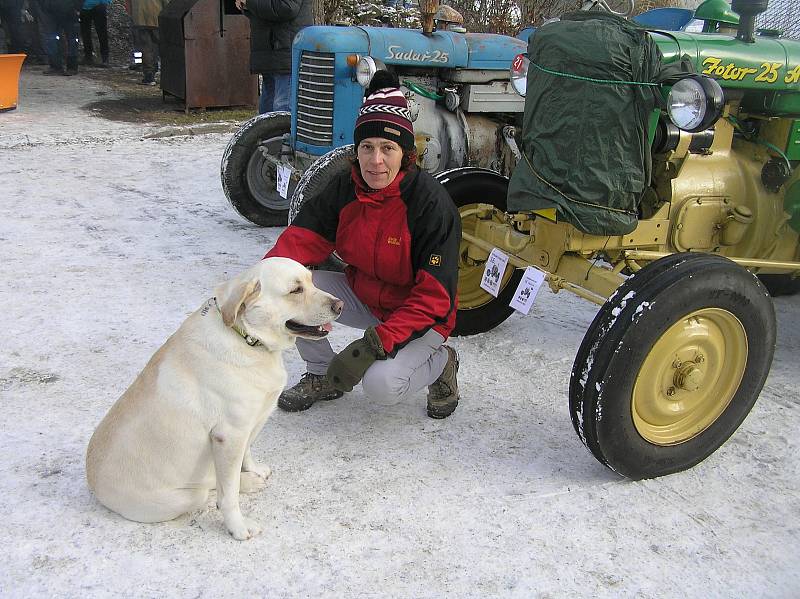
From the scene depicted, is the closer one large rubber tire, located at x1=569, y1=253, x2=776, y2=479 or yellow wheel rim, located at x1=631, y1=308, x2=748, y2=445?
large rubber tire, located at x1=569, y1=253, x2=776, y2=479

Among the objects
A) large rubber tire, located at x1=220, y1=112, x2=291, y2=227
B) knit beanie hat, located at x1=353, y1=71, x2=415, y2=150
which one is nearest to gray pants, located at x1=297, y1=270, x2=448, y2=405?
knit beanie hat, located at x1=353, y1=71, x2=415, y2=150

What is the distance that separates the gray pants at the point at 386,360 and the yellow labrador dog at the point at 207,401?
1.94 feet

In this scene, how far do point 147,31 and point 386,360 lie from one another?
11.1 meters

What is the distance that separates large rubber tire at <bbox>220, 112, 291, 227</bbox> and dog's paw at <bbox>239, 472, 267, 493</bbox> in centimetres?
317

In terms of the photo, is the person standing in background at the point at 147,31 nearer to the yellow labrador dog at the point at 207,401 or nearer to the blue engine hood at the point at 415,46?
the blue engine hood at the point at 415,46

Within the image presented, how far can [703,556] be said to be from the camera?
2475 mm

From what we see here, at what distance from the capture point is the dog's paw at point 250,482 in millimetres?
2660

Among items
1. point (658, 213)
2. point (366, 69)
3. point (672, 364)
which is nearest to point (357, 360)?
point (672, 364)

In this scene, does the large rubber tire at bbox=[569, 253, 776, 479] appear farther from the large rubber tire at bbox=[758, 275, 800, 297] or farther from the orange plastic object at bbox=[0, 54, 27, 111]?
the orange plastic object at bbox=[0, 54, 27, 111]

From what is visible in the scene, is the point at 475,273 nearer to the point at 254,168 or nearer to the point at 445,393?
the point at 445,393

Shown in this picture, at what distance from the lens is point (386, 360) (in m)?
2.96

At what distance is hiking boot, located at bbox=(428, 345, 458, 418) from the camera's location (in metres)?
3.28

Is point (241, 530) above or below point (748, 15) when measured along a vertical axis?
below

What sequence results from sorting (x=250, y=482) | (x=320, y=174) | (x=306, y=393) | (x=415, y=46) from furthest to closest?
(x=415, y=46), (x=320, y=174), (x=306, y=393), (x=250, y=482)
